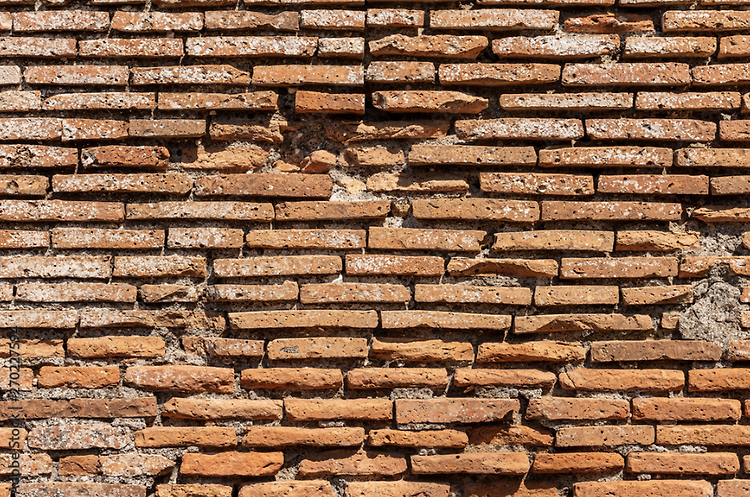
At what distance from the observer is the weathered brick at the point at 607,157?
7.14 ft

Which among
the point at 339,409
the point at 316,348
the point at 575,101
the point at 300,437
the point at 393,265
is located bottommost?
the point at 300,437

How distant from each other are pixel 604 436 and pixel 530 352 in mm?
449

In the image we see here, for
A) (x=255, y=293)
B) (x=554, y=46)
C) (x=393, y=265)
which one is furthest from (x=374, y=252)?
(x=554, y=46)

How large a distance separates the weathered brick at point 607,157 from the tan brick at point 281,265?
0.97m

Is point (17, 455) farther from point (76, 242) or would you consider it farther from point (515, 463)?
point (515, 463)

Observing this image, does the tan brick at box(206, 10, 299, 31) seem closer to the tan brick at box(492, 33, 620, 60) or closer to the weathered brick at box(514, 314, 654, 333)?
the tan brick at box(492, 33, 620, 60)

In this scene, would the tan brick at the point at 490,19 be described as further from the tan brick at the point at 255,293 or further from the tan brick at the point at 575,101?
the tan brick at the point at 255,293

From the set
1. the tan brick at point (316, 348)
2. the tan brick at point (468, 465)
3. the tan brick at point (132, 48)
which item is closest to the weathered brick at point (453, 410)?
the tan brick at point (468, 465)

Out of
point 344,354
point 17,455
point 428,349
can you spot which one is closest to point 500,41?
point 428,349

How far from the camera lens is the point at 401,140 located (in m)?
2.22

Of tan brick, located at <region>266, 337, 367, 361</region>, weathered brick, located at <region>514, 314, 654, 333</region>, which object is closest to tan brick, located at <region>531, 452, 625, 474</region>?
weathered brick, located at <region>514, 314, 654, 333</region>

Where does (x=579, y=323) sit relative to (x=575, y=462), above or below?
above

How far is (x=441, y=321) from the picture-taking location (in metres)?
2.16

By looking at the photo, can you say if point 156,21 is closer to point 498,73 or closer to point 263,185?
point 263,185
